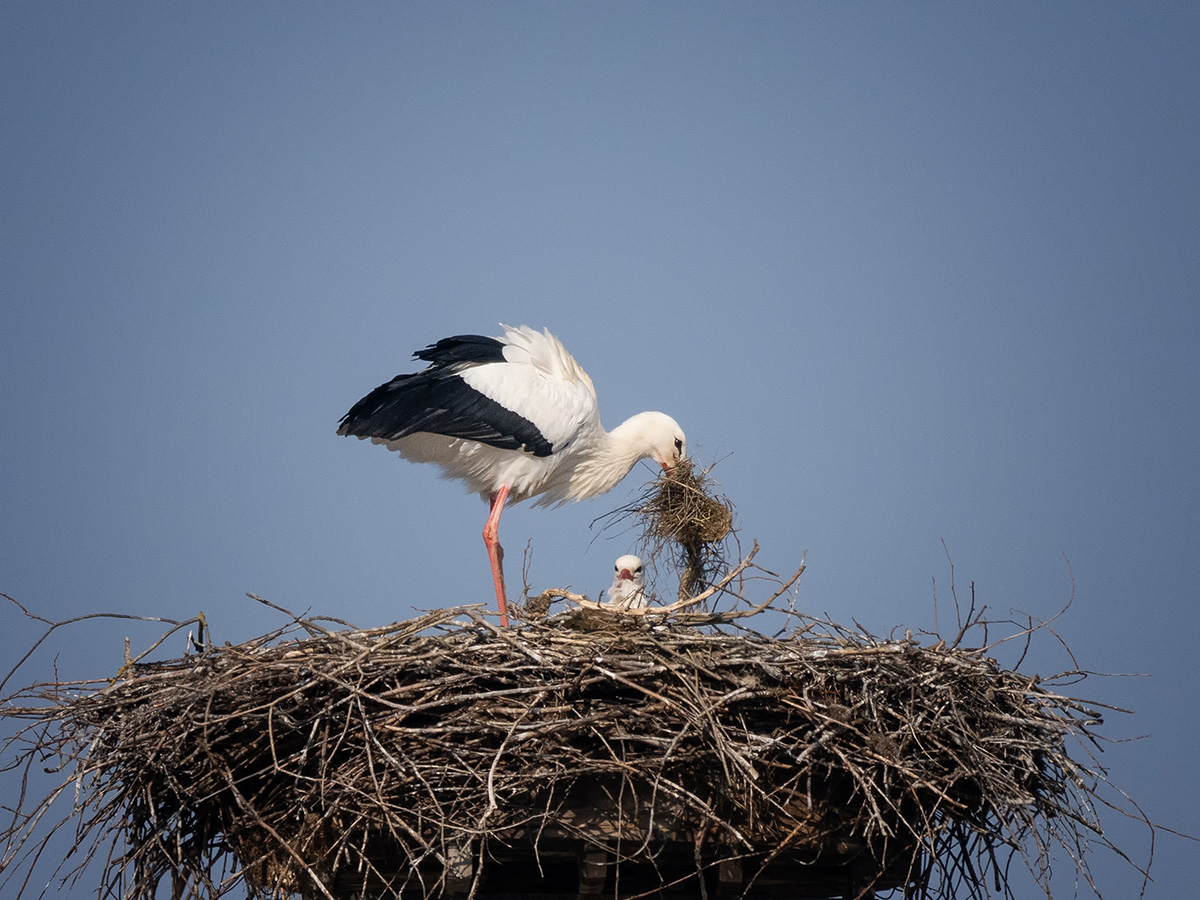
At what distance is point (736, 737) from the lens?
4.26 metres

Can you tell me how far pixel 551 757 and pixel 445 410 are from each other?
2897 mm

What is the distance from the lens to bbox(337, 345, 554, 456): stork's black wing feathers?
21.4 feet

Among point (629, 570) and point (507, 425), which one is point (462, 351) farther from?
point (629, 570)

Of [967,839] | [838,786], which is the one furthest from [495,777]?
[967,839]

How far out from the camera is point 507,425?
6.84 m

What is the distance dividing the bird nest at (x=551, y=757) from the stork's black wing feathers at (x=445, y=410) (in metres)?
2.03

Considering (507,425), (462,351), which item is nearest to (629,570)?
(507,425)

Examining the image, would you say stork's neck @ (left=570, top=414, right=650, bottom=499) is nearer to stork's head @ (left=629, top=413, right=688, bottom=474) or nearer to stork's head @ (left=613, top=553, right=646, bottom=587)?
stork's head @ (left=629, top=413, right=688, bottom=474)

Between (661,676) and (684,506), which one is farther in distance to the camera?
(684,506)

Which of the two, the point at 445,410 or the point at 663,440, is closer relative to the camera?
the point at 445,410

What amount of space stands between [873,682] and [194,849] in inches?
100

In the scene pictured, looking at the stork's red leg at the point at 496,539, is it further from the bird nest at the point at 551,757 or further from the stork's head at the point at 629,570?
the bird nest at the point at 551,757

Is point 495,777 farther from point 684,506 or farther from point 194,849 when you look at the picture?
point 684,506

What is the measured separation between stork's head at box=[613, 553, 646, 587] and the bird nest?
5.59 ft
